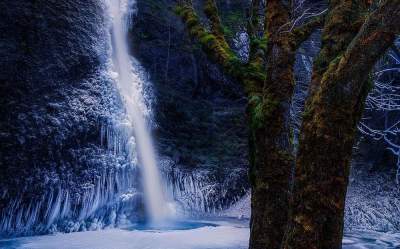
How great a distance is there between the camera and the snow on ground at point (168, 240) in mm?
7062

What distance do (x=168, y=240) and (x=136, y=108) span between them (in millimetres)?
4738

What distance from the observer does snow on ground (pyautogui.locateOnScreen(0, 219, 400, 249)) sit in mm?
7062

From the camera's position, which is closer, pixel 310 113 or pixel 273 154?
pixel 310 113

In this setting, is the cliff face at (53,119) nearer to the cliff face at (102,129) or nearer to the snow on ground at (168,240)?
the cliff face at (102,129)

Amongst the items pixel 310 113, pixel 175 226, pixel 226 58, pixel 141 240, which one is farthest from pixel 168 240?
pixel 310 113

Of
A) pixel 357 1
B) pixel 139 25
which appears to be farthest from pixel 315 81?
pixel 139 25

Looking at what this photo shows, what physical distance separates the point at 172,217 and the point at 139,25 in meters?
6.43

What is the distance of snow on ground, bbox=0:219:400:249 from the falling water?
1.62 meters

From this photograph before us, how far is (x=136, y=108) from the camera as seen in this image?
11.4 m

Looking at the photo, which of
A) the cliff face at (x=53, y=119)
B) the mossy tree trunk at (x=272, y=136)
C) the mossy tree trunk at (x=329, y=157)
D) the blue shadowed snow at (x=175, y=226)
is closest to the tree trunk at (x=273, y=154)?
the mossy tree trunk at (x=272, y=136)

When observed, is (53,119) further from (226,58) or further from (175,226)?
(226,58)

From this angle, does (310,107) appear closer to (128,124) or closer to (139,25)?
(128,124)

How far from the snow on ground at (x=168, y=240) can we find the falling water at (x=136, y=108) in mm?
1624

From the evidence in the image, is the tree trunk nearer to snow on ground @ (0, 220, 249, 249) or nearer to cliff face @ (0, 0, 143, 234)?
snow on ground @ (0, 220, 249, 249)
